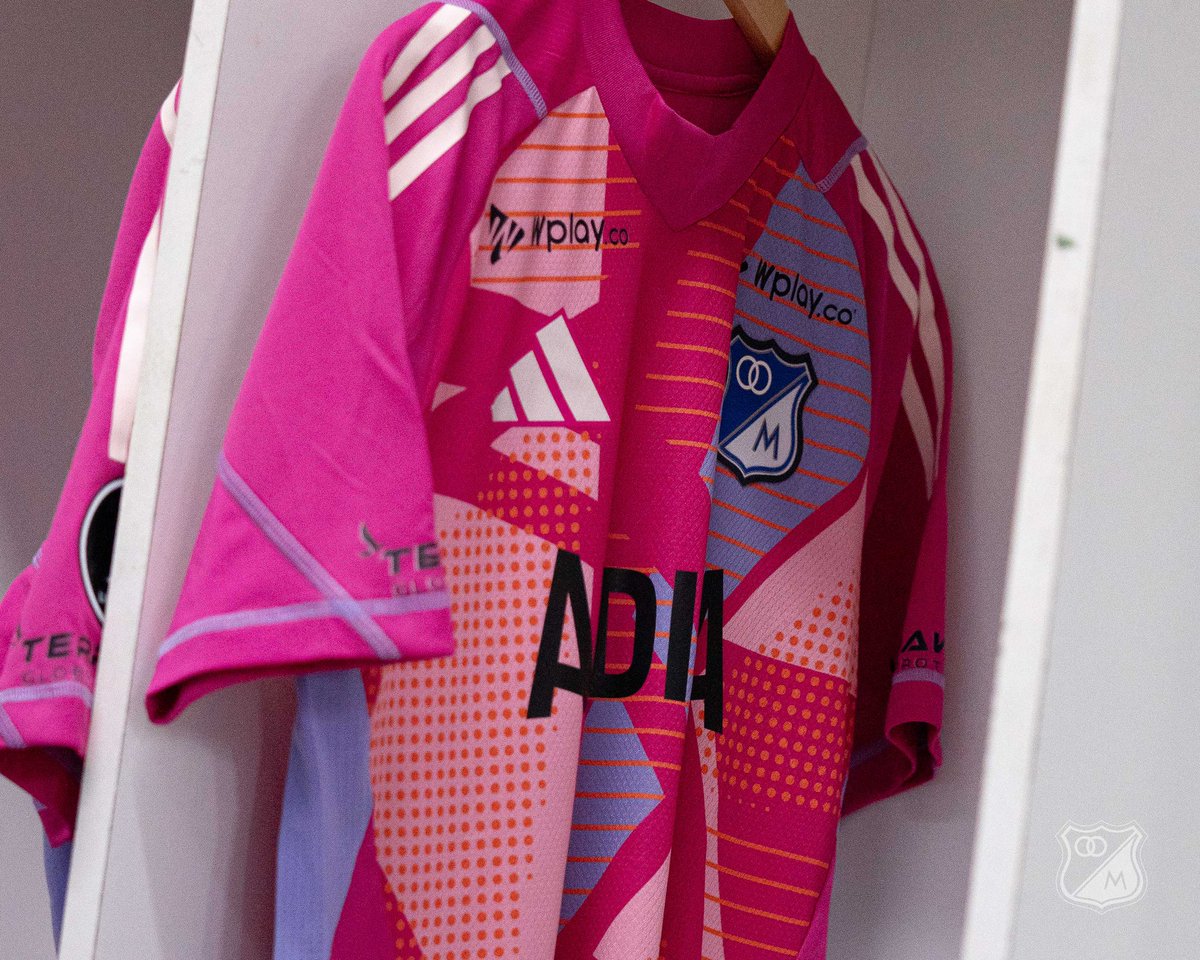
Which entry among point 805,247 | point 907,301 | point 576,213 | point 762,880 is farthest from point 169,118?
point 762,880

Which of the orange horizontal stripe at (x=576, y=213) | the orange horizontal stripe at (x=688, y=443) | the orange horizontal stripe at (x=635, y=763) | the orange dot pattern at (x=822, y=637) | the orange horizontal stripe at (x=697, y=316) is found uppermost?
the orange horizontal stripe at (x=576, y=213)

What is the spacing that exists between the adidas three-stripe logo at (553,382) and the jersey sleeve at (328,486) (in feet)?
0.38

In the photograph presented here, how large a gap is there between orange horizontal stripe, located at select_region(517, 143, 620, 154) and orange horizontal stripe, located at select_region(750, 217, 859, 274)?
14 cm

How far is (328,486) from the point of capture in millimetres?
670

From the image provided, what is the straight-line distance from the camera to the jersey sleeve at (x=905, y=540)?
0.96 metres

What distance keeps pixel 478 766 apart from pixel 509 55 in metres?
0.47

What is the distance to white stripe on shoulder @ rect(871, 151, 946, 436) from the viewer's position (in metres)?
1.00

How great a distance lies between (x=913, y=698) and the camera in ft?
3.11

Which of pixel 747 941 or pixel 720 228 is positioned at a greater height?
pixel 720 228

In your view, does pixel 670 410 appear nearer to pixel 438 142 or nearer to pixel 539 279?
pixel 539 279

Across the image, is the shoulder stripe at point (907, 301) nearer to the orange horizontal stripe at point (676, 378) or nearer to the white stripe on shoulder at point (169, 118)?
the orange horizontal stripe at point (676, 378)

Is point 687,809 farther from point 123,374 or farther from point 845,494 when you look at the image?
point 123,374

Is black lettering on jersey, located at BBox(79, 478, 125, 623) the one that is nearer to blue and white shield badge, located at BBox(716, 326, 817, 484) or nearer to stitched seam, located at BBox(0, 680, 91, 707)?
stitched seam, located at BBox(0, 680, 91, 707)

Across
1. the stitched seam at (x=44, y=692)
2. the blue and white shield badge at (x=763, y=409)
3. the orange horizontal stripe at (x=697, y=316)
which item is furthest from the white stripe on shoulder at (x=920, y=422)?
the stitched seam at (x=44, y=692)
